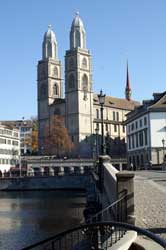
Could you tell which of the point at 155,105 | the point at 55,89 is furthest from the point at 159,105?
the point at 55,89

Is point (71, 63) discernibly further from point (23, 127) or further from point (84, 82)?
point (23, 127)

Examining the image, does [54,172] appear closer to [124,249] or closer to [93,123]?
[93,123]

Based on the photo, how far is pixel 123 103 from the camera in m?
151

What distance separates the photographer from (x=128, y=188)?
13070mm

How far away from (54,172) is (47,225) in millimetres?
73139

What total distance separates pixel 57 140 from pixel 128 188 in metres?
107

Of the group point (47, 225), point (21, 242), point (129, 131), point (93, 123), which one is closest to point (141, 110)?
point (129, 131)

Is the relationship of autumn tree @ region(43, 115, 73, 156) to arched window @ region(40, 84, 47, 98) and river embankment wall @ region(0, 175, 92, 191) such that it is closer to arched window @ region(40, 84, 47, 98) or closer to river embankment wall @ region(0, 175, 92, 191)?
arched window @ region(40, 84, 47, 98)

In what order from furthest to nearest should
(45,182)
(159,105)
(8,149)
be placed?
(8,149)
(45,182)
(159,105)

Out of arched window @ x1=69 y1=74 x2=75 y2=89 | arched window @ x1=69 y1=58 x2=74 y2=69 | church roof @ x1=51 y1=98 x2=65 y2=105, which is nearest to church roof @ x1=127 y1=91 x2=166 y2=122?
arched window @ x1=69 y1=74 x2=75 y2=89

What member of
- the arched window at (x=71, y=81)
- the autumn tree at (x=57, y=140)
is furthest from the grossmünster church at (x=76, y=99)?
the autumn tree at (x=57, y=140)

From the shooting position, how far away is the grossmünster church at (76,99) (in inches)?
5000

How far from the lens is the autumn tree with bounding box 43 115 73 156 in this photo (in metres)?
120

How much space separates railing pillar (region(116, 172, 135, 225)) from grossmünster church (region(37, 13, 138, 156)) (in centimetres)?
10988
